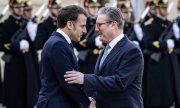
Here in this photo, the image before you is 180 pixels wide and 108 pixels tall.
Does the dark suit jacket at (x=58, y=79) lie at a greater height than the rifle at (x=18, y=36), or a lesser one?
greater

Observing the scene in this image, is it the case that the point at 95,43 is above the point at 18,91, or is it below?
above

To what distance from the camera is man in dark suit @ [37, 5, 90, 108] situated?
230 inches

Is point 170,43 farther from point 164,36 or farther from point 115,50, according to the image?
point 115,50

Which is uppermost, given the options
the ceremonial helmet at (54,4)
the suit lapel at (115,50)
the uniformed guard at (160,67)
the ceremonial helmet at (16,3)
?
the suit lapel at (115,50)

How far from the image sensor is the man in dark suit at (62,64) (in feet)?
19.2

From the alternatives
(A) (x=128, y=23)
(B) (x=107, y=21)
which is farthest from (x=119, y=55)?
(A) (x=128, y=23)

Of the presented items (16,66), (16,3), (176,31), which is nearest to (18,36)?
(16,66)

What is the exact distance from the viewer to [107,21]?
586 centimetres

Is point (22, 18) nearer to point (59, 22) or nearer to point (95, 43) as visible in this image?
point (95, 43)

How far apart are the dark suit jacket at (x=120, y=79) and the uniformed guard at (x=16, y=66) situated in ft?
19.8

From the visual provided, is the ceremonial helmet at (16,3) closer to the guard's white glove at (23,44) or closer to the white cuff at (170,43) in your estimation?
the guard's white glove at (23,44)

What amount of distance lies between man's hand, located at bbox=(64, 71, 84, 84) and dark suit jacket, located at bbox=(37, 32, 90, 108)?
38 mm

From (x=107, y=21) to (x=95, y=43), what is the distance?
5.94 meters

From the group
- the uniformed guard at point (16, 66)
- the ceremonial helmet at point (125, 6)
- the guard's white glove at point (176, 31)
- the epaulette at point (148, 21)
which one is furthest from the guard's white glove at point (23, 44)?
the guard's white glove at point (176, 31)
